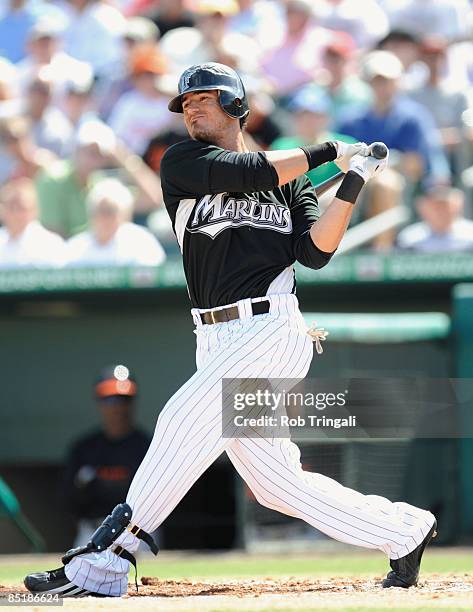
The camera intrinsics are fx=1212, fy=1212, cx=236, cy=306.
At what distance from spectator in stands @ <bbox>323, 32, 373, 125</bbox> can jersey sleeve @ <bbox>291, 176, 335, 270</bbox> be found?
14.7ft

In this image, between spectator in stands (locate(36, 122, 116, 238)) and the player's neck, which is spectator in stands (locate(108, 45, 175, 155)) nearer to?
spectator in stands (locate(36, 122, 116, 238))

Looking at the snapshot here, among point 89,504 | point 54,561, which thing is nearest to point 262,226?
point 54,561

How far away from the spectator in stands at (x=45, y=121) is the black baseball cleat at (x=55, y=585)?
227 inches

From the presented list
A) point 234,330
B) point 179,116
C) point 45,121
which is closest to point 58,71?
point 45,121

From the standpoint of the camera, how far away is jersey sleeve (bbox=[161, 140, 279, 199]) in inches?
144

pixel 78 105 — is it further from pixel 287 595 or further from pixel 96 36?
pixel 287 595

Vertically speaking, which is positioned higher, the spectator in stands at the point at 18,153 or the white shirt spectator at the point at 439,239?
the spectator in stands at the point at 18,153

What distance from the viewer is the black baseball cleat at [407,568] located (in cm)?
386

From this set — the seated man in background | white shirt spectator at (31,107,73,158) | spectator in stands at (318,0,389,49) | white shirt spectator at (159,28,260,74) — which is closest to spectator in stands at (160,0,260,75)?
white shirt spectator at (159,28,260,74)

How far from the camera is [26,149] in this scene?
8.80m

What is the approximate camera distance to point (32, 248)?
7711mm

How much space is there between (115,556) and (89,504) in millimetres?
3210

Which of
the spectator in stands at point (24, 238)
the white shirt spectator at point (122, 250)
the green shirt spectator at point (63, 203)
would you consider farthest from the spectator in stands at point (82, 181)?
the white shirt spectator at point (122, 250)

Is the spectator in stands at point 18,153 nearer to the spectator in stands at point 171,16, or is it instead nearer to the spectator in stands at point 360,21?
the spectator in stands at point 171,16
